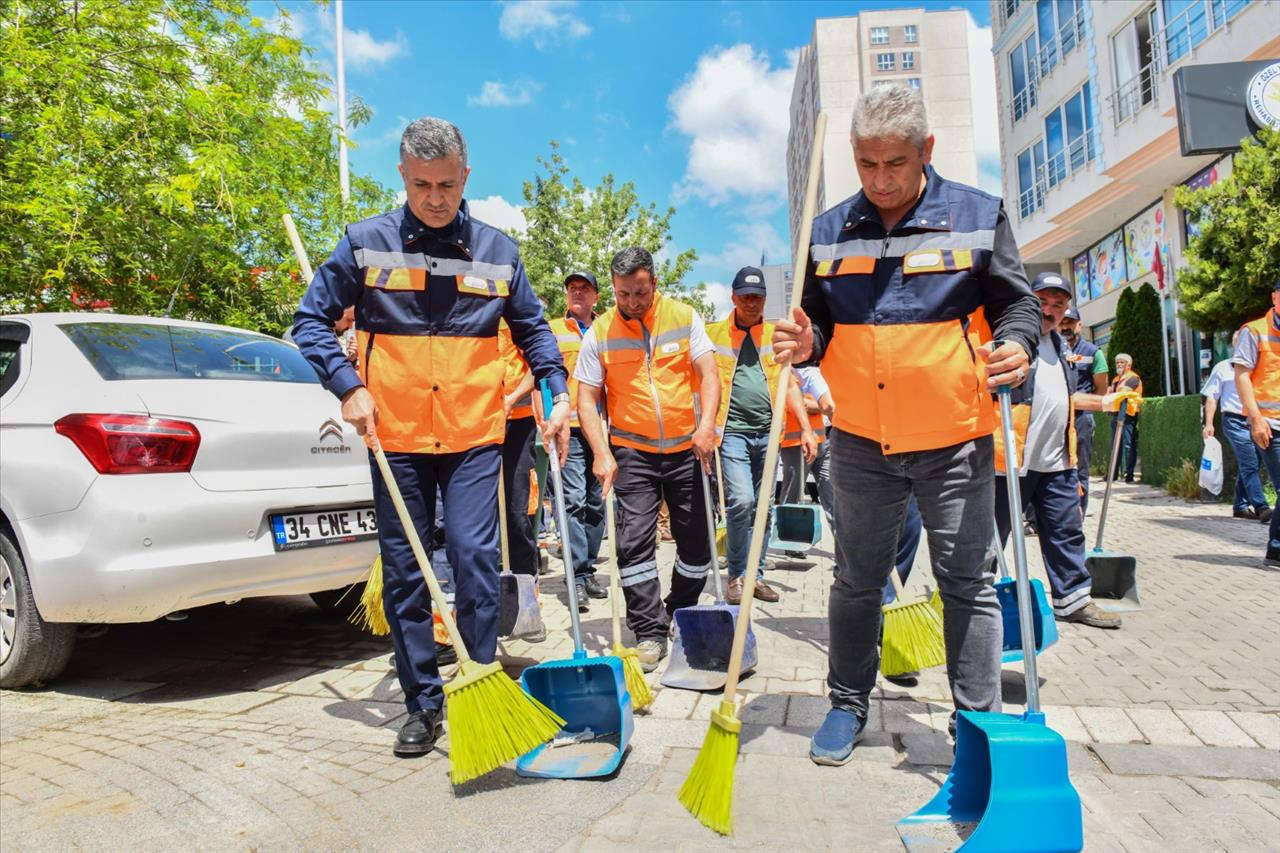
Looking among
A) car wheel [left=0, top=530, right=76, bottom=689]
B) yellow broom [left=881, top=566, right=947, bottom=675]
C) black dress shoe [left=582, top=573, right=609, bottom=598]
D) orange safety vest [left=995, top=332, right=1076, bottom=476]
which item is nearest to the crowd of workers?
orange safety vest [left=995, top=332, right=1076, bottom=476]

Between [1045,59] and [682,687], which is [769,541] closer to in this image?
[682,687]

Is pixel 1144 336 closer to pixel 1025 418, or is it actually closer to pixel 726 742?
pixel 1025 418

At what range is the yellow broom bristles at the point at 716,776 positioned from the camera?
93.1 inches

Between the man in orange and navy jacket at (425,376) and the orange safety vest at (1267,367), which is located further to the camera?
the orange safety vest at (1267,367)

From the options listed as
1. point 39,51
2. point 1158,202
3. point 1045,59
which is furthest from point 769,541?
point 1045,59

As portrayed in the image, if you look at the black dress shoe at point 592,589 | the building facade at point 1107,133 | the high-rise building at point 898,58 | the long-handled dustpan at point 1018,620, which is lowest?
the black dress shoe at point 592,589

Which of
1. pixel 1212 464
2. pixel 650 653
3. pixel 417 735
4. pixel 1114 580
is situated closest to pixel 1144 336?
pixel 1212 464

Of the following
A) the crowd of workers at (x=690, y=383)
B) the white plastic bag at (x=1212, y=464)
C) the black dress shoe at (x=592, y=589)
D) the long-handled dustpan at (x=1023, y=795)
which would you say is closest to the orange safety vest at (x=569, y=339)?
the black dress shoe at (x=592, y=589)

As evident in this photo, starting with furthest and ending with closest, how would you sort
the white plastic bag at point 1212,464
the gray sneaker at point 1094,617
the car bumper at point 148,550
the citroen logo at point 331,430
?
the white plastic bag at point 1212,464, the gray sneaker at point 1094,617, the citroen logo at point 331,430, the car bumper at point 148,550

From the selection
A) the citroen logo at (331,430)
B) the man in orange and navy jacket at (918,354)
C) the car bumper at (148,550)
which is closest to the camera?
the man in orange and navy jacket at (918,354)

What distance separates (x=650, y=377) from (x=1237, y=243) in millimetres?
9903

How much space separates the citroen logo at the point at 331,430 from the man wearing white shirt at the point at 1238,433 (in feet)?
26.4

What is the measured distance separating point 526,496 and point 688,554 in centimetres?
103

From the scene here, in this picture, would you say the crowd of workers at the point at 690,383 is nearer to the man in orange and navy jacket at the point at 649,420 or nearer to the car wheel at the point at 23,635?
the man in orange and navy jacket at the point at 649,420
